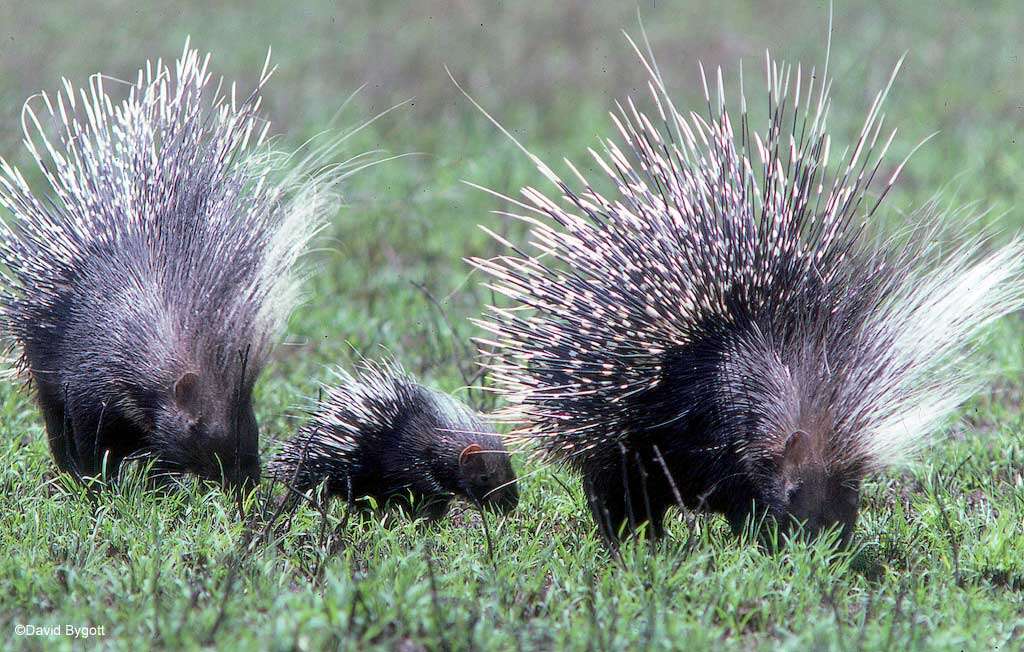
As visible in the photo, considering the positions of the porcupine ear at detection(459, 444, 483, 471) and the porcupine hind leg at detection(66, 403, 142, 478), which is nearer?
the porcupine hind leg at detection(66, 403, 142, 478)

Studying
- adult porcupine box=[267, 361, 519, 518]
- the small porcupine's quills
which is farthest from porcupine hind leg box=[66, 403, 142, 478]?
the small porcupine's quills

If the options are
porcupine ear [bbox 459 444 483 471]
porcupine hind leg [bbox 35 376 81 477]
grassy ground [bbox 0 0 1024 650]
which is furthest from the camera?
porcupine ear [bbox 459 444 483 471]

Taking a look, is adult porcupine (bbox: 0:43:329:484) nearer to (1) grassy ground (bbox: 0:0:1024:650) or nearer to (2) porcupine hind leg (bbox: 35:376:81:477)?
(2) porcupine hind leg (bbox: 35:376:81:477)

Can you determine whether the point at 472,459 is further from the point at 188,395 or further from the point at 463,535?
the point at 188,395

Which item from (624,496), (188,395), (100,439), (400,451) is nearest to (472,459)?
(400,451)

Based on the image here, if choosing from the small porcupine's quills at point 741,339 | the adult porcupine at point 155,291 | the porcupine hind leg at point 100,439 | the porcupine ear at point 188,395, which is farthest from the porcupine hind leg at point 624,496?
the porcupine hind leg at point 100,439
